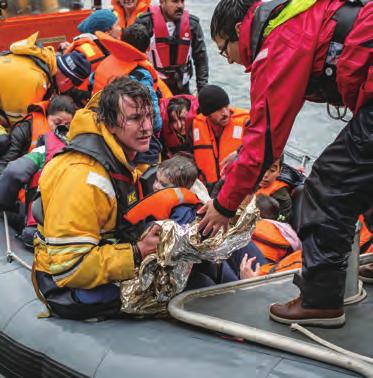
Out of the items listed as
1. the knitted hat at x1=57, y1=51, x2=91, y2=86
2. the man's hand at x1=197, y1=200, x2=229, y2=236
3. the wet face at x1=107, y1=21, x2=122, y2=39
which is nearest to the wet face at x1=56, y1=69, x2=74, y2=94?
the knitted hat at x1=57, y1=51, x2=91, y2=86

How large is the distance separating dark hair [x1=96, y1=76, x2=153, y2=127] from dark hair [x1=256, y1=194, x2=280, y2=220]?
4.16ft

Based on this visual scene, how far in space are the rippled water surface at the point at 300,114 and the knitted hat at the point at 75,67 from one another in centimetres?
205

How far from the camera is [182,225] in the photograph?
233 cm

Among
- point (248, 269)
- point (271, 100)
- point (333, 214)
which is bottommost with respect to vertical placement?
point (248, 269)

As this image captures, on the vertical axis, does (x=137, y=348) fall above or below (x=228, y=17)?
below

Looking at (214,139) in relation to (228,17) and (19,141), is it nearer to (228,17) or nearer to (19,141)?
(19,141)

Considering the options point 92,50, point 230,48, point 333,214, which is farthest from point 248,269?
point 92,50

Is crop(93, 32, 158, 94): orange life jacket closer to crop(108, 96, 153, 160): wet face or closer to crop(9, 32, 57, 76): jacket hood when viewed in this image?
crop(9, 32, 57, 76): jacket hood

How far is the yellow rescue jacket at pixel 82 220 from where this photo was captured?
2.27 m

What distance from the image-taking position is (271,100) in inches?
78.4

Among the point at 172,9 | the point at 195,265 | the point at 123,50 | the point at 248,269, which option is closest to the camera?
the point at 195,265

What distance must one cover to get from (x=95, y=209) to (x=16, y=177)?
1.00m

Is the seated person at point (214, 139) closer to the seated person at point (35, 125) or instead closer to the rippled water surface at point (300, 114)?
the seated person at point (35, 125)

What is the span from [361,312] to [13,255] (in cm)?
156
